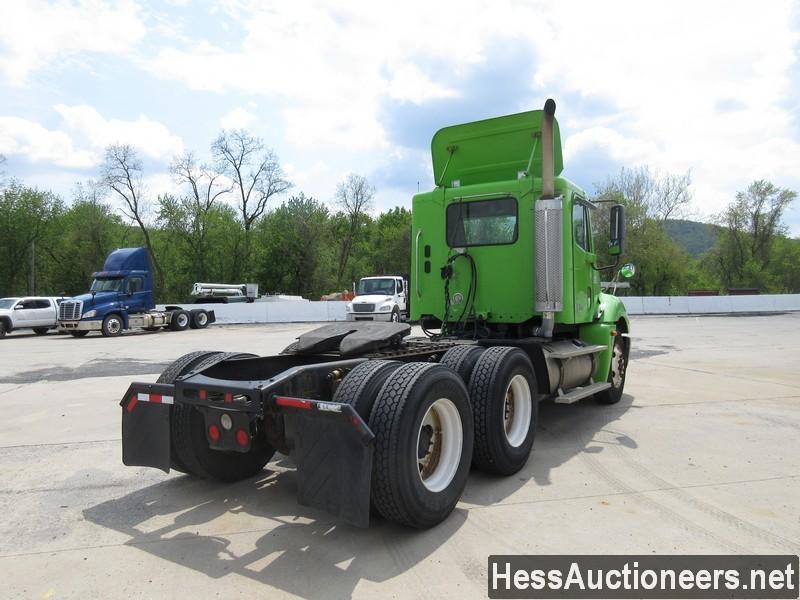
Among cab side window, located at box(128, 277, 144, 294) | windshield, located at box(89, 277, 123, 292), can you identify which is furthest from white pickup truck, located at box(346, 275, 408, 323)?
windshield, located at box(89, 277, 123, 292)

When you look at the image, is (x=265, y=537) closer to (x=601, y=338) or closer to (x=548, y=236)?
(x=548, y=236)

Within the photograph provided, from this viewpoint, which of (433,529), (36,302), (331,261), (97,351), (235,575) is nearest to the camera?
(235,575)

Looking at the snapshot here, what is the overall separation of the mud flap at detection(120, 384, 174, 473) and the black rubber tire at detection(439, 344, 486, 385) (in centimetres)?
215

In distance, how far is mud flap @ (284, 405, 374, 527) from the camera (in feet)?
10.2

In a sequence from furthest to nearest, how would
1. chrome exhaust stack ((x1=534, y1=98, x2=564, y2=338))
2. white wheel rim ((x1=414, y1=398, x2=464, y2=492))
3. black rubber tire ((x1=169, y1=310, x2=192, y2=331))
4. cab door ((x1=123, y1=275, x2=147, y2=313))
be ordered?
1. black rubber tire ((x1=169, y1=310, x2=192, y2=331))
2. cab door ((x1=123, y1=275, x2=147, y2=313))
3. chrome exhaust stack ((x1=534, y1=98, x2=564, y2=338))
4. white wheel rim ((x1=414, y1=398, x2=464, y2=492))

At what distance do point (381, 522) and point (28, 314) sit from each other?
24950 mm

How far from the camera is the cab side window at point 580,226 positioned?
20.3 ft

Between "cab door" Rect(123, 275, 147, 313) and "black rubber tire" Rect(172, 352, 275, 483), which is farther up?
"cab door" Rect(123, 275, 147, 313)

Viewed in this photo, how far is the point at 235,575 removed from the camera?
3057 millimetres

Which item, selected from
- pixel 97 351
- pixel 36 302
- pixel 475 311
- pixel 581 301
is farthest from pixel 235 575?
pixel 36 302

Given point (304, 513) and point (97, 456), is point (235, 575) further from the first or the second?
point (97, 456)

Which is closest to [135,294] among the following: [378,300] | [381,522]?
[378,300]

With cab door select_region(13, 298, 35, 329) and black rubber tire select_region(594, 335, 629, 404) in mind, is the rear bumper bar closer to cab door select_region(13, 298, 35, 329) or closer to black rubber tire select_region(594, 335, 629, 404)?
black rubber tire select_region(594, 335, 629, 404)

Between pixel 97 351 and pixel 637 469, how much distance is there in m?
15.1
